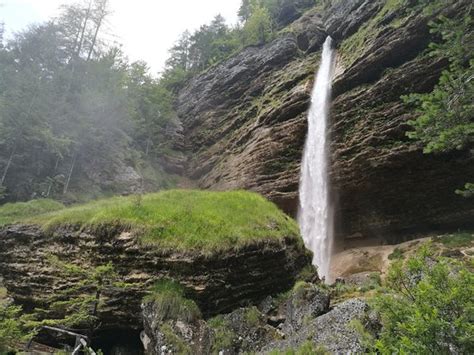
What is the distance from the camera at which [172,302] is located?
8.27 m

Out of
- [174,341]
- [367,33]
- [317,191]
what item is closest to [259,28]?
[367,33]

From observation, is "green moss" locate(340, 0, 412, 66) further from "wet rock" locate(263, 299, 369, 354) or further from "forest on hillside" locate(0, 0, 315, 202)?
"wet rock" locate(263, 299, 369, 354)

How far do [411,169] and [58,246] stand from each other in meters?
17.0

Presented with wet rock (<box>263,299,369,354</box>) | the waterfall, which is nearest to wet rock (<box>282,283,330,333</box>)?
wet rock (<box>263,299,369,354</box>)

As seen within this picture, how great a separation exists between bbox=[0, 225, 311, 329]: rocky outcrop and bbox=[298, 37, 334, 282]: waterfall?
32.2 ft

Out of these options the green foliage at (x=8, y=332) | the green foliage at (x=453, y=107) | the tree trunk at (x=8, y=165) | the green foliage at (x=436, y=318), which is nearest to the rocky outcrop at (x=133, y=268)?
the green foliage at (x=8, y=332)

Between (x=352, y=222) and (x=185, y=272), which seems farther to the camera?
(x=352, y=222)

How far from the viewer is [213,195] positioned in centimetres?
1248

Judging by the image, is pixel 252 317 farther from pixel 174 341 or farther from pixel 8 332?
pixel 8 332

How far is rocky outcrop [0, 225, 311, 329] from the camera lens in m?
8.83

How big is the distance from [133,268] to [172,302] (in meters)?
1.56

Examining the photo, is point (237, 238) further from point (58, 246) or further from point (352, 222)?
point (352, 222)

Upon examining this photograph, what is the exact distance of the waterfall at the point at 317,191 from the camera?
20453 mm

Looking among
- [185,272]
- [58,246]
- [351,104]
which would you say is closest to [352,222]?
[351,104]
